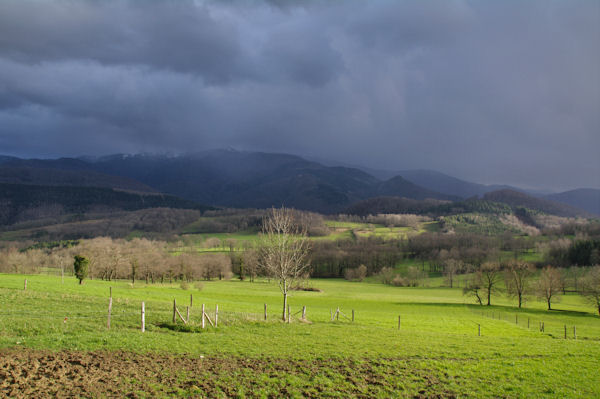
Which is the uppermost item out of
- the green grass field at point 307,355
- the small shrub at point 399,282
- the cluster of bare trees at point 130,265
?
the green grass field at point 307,355

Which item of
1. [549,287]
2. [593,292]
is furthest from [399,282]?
[593,292]

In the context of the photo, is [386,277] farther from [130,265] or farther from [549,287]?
[130,265]

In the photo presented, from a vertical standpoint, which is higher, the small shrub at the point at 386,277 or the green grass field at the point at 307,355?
the green grass field at the point at 307,355

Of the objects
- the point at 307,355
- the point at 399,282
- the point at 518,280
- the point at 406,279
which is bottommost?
the point at 399,282

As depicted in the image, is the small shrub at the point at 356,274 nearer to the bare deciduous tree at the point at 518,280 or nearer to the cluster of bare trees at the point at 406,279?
the cluster of bare trees at the point at 406,279

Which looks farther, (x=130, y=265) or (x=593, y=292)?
(x=130, y=265)

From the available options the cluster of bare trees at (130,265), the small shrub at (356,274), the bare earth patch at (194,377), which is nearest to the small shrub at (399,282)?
the small shrub at (356,274)

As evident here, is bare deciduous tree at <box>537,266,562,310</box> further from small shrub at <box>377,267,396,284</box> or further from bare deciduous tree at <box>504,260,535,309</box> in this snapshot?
small shrub at <box>377,267,396,284</box>

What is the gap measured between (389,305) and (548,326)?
27026 mm

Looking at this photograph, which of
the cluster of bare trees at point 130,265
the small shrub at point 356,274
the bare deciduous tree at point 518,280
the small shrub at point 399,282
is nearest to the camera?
the bare deciduous tree at point 518,280

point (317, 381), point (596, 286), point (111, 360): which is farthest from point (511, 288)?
point (111, 360)

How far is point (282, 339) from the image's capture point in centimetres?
2439

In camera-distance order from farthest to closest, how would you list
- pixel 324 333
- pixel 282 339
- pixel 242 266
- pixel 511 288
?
pixel 242 266 < pixel 511 288 < pixel 324 333 < pixel 282 339

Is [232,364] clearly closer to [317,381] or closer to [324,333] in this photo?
[317,381]
